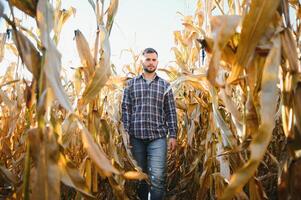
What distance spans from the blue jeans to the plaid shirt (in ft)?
0.16

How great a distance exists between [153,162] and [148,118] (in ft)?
0.94

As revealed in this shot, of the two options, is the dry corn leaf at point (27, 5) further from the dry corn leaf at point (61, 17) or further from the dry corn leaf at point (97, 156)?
the dry corn leaf at point (61, 17)

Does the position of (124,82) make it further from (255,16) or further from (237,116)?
(255,16)

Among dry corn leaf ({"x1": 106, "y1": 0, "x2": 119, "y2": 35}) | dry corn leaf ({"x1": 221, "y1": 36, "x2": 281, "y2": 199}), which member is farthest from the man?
dry corn leaf ({"x1": 221, "y1": 36, "x2": 281, "y2": 199})

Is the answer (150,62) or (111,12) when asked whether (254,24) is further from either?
(150,62)

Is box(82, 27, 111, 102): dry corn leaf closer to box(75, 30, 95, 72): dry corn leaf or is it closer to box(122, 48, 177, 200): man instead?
box(75, 30, 95, 72): dry corn leaf

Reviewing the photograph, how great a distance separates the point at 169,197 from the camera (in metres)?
2.33

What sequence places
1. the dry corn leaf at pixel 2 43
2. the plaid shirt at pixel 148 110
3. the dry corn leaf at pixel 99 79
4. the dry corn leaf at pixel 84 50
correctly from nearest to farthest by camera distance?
1. the dry corn leaf at pixel 99 79
2. the dry corn leaf at pixel 84 50
3. the dry corn leaf at pixel 2 43
4. the plaid shirt at pixel 148 110

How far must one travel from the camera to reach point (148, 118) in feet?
7.35

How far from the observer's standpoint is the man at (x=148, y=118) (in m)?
2.19

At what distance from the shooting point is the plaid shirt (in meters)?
2.23

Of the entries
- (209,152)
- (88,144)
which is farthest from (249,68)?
(209,152)

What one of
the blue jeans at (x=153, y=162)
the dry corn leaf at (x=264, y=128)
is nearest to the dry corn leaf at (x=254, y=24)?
the dry corn leaf at (x=264, y=128)

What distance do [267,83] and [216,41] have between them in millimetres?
119
